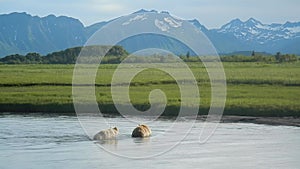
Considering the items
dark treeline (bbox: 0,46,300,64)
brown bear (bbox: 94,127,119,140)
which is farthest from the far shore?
dark treeline (bbox: 0,46,300,64)

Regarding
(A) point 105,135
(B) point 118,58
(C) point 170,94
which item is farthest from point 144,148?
(B) point 118,58

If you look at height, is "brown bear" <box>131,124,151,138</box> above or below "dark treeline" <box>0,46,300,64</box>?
below

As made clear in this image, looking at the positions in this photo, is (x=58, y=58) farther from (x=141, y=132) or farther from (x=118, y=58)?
(x=141, y=132)

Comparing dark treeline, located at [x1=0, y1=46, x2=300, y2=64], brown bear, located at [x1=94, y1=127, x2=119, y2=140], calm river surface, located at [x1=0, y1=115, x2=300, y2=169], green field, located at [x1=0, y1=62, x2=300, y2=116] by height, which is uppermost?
dark treeline, located at [x1=0, y1=46, x2=300, y2=64]

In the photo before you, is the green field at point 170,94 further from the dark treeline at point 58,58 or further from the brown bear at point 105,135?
the dark treeline at point 58,58

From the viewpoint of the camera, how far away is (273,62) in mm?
97125

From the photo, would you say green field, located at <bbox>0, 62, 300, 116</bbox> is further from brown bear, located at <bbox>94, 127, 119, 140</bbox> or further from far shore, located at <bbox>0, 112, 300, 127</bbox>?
brown bear, located at <bbox>94, 127, 119, 140</bbox>

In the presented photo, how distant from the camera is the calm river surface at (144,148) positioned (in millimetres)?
24078

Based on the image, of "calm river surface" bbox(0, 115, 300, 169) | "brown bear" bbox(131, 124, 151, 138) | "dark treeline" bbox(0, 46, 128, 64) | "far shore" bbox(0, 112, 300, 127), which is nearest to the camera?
"calm river surface" bbox(0, 115, 300, 169)

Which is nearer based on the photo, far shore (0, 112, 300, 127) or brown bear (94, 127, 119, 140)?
brown bear (94, 127, 119, 140)

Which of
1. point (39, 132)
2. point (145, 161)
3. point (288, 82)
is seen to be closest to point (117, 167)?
point (145, 161)

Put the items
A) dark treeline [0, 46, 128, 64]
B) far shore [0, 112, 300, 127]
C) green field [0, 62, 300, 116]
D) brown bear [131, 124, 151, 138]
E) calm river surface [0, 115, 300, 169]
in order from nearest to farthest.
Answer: calm river surface [0, 115, 300, 169] < brown bear [131, 124, 151, 138] < far shore [0, 112, 300, 127] < green field [0, 62, 300, 116] < dark treeline [0, 46, 128, 64]

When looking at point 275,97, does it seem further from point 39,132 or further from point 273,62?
point 273,62

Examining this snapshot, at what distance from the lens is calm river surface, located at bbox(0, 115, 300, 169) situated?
24.1 meters
